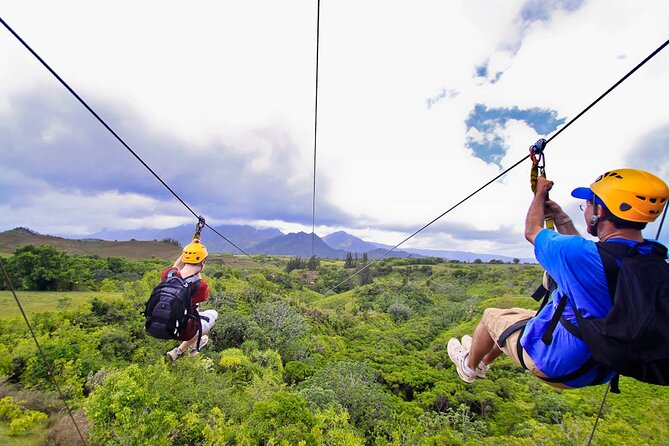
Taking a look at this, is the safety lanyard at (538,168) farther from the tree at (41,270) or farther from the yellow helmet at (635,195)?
the tree at (41,270)

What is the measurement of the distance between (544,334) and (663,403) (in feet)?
110

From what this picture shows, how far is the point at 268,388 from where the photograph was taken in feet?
69.8

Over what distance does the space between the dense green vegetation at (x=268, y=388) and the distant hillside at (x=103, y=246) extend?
5904 millimetres

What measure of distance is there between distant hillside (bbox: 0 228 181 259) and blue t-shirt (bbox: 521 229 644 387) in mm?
51314

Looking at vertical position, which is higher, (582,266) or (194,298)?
(582,266)

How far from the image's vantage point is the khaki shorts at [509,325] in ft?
6.73

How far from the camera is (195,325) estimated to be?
416 centimetres

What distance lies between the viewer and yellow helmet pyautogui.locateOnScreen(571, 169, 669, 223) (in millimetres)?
1726

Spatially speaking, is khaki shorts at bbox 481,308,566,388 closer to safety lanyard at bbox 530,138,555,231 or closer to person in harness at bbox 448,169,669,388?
person in harness at bbox 448,169,669,388

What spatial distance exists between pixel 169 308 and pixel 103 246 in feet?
200

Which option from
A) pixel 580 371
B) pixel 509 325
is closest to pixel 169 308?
pixel 509 325

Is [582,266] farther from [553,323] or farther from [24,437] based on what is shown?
[24,437]

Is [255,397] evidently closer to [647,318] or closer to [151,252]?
[647,318]

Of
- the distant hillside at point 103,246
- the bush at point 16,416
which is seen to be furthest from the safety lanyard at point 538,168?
the distant hillside at point 103,246
